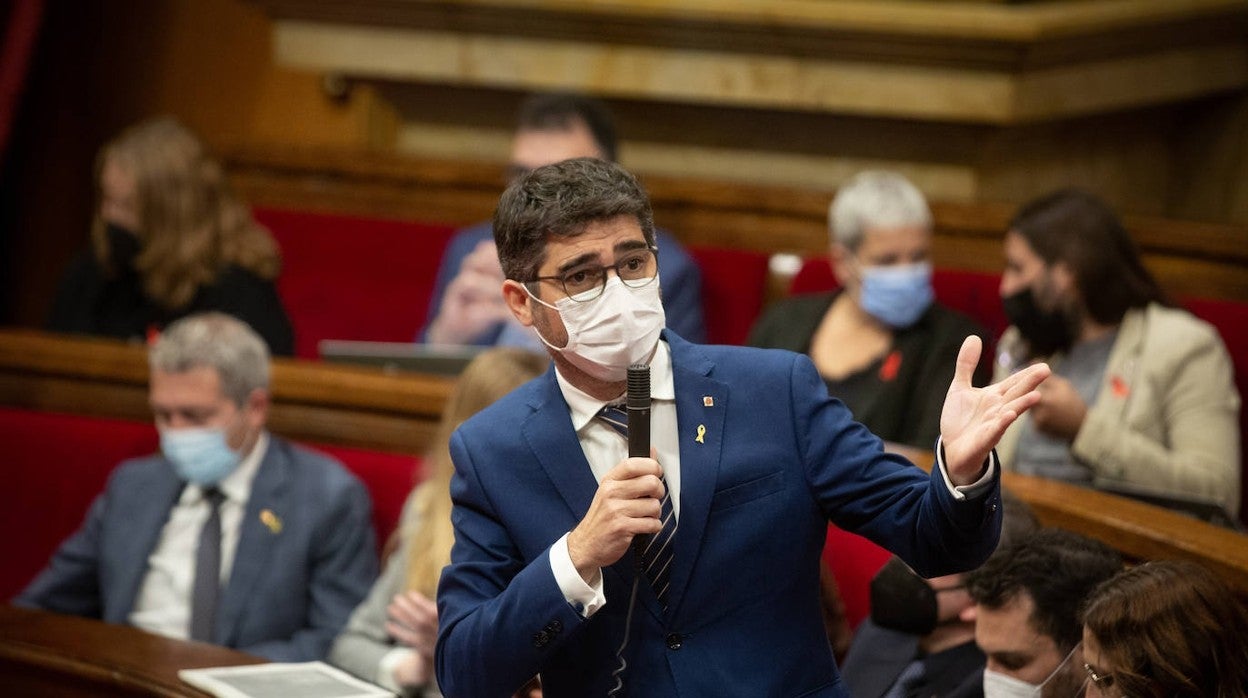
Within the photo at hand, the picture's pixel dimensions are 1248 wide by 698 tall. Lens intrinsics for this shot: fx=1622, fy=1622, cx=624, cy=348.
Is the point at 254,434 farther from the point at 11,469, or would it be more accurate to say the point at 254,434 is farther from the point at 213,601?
the point at 11,469

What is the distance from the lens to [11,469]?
346 cm

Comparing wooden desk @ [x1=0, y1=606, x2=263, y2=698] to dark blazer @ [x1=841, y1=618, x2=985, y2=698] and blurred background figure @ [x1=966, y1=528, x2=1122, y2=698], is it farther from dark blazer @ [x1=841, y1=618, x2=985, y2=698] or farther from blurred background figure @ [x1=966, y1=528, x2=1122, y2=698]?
blurred background figure @ [x1=966, y1=528, x2=1122, y2=698]

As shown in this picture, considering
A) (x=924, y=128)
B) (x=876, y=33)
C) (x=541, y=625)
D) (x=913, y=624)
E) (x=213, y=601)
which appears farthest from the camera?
(x=924, y=128)

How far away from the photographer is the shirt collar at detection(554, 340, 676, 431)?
1.76 m

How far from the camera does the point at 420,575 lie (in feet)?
8.88

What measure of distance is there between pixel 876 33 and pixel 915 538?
8.73ft

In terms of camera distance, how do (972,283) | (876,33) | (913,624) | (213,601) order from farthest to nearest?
(876,33)
(972,283)
(213,601)
(913,624)

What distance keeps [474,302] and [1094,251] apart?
1.38m

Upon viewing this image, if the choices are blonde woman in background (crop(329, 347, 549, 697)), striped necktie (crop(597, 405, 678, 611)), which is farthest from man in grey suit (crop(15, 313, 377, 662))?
striped necktie (crop(597, 405, 678, 611))

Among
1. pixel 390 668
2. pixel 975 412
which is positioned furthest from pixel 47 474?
pixel 975 412

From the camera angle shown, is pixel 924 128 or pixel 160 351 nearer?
pixel 160 351

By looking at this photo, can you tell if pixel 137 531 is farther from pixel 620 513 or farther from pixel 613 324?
pixel 620 513

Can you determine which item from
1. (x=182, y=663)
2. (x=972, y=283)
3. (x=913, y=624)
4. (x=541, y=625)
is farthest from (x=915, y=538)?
(x=972, y=283)

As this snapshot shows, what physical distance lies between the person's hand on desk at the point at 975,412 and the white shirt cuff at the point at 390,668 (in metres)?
1.40
